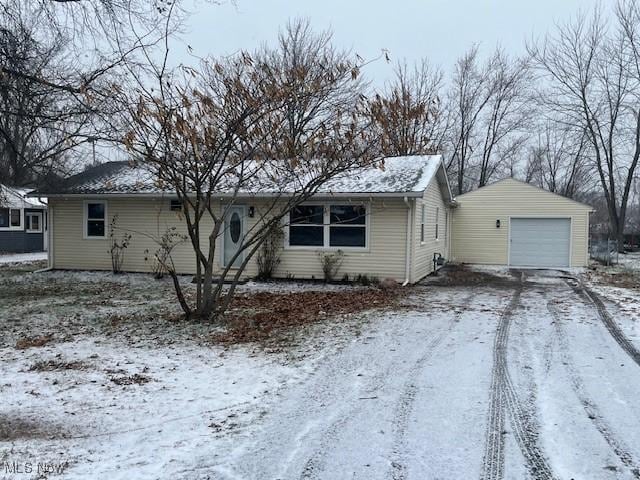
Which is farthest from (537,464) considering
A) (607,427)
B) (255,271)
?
(255,271)

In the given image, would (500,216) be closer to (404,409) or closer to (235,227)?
(235,227)

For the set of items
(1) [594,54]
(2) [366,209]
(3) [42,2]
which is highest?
(1) [594,54]

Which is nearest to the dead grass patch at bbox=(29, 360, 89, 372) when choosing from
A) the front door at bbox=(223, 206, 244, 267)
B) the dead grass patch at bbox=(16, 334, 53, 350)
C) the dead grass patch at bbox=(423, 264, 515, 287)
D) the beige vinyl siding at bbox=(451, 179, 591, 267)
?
the dead grass patch at bbox=(16, 334, 53, 350)

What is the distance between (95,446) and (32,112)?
7572mm

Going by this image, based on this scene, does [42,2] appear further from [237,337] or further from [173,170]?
[237,337]

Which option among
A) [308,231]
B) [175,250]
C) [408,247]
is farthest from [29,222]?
[408,247]

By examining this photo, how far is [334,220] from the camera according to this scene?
13.1 meters

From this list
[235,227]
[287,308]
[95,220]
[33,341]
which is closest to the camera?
[33,341]

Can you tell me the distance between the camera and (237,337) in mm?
6895

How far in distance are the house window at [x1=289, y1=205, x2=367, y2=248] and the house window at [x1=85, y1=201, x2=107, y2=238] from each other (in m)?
5.58

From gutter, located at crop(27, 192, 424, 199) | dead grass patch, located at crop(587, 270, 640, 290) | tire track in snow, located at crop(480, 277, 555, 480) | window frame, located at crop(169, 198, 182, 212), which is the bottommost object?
tire track in snow, located at crop(480, 277, 555, 480)

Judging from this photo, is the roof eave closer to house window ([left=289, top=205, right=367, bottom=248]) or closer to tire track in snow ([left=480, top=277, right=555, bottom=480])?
house window ([left=289, top=205, right=367, bottom=248])

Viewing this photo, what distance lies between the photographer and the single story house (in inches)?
496

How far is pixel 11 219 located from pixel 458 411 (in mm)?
26608
